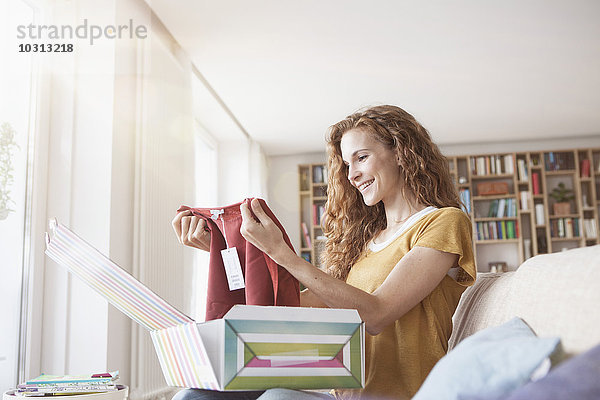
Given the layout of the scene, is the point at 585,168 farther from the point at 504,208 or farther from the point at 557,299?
the point at 557,299

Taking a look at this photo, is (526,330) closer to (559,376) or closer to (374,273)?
(559,376)

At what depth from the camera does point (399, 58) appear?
4.47 meters

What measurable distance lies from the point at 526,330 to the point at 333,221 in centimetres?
112

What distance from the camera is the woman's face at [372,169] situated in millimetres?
1747

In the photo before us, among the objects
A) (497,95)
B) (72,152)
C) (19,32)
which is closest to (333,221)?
(72,152)

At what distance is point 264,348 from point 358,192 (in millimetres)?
1048

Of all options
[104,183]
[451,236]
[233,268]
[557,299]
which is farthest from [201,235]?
[104,183]

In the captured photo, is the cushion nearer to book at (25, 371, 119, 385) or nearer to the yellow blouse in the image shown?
the yellow blouse

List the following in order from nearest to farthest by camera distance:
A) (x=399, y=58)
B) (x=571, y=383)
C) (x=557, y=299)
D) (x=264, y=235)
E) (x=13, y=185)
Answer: (x=571, y=383), (x=557, y=299), (x=264, y=235), (x=13, y=185), (x=399, y=58)

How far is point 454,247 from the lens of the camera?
143 centimetres

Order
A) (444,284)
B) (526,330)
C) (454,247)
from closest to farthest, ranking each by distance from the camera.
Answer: (526,330) → (454,247) → (444,284)

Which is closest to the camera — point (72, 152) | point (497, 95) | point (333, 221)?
point (333, 221)

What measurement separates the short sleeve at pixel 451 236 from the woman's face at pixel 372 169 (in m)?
0.25

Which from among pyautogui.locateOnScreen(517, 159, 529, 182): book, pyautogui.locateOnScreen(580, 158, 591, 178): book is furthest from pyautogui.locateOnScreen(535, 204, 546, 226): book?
pyautogui.locateOnScreen(580, 158, 591, 178): book
